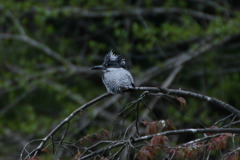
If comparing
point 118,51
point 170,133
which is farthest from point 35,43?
point 170,133

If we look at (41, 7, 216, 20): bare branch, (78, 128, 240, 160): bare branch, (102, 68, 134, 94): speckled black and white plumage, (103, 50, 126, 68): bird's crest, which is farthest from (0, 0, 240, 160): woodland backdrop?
(78, 128, 240, 160): bare branch

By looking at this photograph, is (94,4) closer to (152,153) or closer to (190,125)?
(190,125)

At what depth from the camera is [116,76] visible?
3.00 meters

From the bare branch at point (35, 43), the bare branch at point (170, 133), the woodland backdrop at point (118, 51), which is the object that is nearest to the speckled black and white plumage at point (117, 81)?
the bare branch at point (170, 133)

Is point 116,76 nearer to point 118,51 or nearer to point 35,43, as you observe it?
point 118,51

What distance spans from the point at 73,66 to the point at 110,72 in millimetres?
3309

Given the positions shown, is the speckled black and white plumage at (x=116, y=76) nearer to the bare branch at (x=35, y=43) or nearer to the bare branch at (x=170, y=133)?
the bare branch at (x=170, y=133)

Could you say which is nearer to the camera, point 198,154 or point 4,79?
point 198,154

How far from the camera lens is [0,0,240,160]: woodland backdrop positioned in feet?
19.8

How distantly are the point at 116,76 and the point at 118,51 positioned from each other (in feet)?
9.56

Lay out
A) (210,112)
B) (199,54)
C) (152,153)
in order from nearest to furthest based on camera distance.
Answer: (152,153) < (199,54) < (210,112)

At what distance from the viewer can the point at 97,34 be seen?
23.5 feet

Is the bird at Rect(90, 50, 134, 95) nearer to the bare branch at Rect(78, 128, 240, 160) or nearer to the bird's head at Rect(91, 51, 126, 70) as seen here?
the bird's head at Rect(91, 51, 126, 70)

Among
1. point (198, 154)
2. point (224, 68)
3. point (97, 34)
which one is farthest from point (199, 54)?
point (198, 154)
